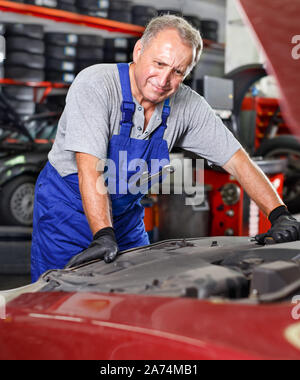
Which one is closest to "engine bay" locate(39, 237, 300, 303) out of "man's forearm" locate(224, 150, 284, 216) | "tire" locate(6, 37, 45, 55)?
"man's forearm" locate(224, 150, 284, 216)

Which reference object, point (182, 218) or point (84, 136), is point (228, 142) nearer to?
point (84, 136)

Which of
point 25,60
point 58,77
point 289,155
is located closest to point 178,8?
point 58,77

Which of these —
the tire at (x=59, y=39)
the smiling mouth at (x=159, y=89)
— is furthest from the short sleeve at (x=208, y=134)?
the tire at (x=59, y=39)

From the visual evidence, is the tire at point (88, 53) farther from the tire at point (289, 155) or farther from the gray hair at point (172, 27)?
the gray hair at point (172, 27)

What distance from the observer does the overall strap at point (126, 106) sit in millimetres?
1521

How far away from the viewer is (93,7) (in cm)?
496

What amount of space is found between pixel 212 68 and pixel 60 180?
5578 millimetres

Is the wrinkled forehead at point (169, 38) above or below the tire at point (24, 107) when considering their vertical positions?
below

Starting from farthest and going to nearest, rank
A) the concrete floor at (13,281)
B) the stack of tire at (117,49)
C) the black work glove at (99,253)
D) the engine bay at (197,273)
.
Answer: the stack of tire at (117,49)
the concrete floor at (13,281)
the black work glove at (99,253)
the engine bay at (197,273)

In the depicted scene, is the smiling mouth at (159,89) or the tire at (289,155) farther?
the tire at (289,155)

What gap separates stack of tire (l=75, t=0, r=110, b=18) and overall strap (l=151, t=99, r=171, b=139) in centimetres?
363

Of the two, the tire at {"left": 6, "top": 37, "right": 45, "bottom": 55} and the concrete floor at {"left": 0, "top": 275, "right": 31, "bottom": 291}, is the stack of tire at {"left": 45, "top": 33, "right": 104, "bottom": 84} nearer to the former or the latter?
the tire at {"left": 6, "top": 37, "right": 45, "bottom": 55}

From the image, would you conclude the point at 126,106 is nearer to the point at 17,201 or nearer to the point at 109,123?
the point at 109,123
